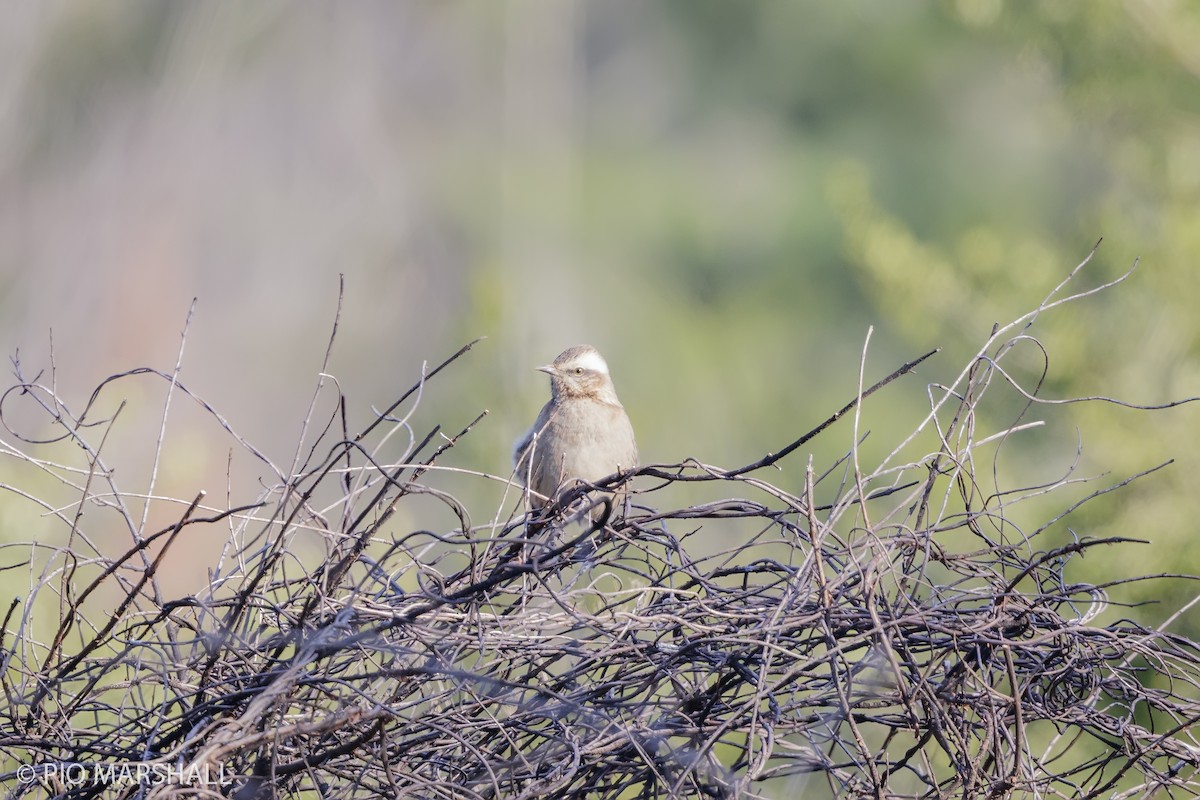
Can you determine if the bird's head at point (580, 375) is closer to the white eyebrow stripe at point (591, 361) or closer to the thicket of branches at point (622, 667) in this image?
the white eyebrow stripe at point (591, 361)

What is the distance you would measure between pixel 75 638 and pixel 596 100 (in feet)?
56.8

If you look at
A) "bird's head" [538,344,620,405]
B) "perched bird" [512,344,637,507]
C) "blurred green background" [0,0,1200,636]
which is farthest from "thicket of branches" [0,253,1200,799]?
"blurred green background" [0,0,1200,636]

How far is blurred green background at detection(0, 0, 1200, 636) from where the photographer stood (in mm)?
7641

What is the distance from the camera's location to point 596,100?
831 inches

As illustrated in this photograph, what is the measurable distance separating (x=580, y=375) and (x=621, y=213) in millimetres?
15202

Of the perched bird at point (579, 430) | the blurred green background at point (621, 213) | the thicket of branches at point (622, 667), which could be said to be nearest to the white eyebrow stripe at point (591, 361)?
the perched bird at point (579, 430)

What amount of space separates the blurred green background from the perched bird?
2.08m

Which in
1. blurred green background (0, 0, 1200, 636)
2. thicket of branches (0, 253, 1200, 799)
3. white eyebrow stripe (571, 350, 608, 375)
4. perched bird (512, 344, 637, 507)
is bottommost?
thicket of branches (0, 253, 1200, 799)

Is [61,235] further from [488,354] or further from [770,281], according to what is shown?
[770,281]

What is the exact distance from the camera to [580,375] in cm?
490

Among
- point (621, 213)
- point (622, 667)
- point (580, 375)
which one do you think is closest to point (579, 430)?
point (580, 375)

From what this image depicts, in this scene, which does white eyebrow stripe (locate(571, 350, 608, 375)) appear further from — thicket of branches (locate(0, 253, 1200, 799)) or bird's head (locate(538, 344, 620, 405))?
thicket of branches (locate(0, 253, 1200, 799))

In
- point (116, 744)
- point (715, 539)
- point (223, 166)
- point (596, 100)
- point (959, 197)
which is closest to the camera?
point (116, 744)

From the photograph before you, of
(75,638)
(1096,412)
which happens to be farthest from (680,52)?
(75,638)
